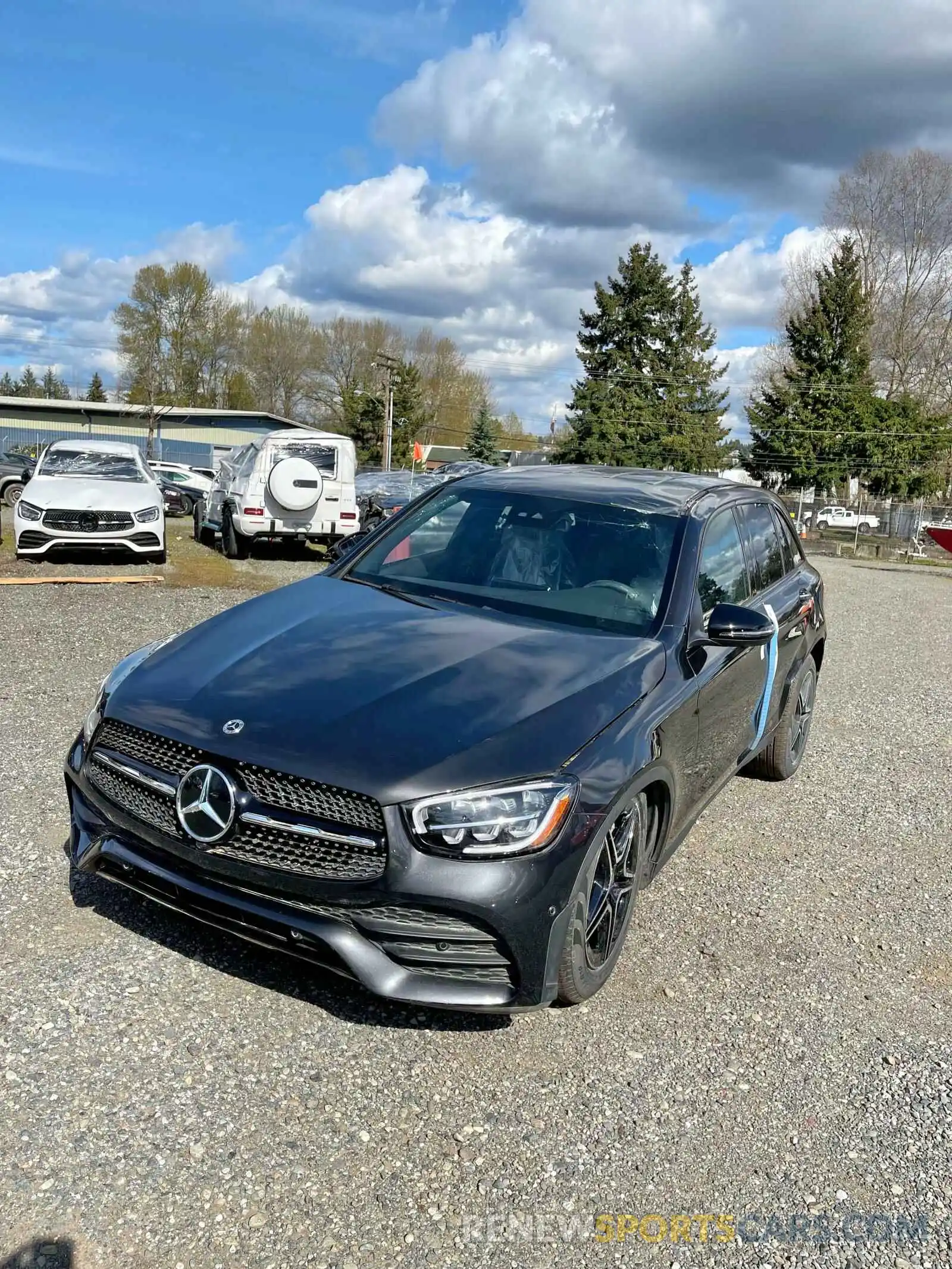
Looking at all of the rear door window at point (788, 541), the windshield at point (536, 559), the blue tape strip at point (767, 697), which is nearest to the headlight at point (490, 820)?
the windshield at point (536, 559)

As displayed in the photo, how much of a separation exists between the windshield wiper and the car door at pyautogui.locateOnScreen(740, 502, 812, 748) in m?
1.70

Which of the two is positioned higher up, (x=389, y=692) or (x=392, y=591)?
(x=392, y=591)

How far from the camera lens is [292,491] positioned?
14031 mm

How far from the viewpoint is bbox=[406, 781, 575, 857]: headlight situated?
252 centimetres

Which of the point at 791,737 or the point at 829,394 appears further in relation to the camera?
the point at 829,394

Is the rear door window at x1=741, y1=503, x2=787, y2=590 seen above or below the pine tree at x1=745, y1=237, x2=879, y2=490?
below

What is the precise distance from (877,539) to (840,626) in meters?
26.1

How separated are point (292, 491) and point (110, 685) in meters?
11.1

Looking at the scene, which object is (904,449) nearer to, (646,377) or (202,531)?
(646,377)

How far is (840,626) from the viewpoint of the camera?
41.7 feet

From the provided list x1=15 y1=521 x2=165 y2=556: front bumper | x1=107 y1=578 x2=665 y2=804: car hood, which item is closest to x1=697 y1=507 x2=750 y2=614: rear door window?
x1=107 y1=578 x2=665 y2=804: car hood

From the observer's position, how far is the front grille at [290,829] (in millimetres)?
2529

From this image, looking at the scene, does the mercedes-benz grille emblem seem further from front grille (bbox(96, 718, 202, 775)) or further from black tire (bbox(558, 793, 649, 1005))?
black tire (bbox(558, 793, 649, 1005))

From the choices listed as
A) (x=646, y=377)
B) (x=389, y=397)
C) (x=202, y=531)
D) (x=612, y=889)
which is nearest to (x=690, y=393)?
(x=646, y=377)
